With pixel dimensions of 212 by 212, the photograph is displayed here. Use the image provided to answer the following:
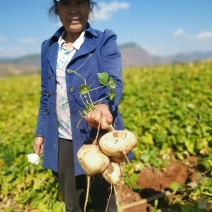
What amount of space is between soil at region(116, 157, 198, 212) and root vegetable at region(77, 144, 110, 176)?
1337 mm

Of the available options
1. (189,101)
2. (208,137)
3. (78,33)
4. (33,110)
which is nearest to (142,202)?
(208,137)

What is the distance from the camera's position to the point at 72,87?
1990 millimetres

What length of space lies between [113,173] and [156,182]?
Answer: 1.78 metres

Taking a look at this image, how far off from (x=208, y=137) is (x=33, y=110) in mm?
4193

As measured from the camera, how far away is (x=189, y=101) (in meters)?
5.62

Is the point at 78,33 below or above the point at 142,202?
above

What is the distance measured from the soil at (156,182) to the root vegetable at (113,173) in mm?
1202

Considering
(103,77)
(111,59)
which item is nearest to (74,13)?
(111,59)

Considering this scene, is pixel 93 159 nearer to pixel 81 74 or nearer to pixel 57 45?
pixel 81 74

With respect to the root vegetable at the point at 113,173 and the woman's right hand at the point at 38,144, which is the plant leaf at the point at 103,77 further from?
the woman's right hand at the point at 38,144

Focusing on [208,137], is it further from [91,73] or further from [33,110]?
[33,110]

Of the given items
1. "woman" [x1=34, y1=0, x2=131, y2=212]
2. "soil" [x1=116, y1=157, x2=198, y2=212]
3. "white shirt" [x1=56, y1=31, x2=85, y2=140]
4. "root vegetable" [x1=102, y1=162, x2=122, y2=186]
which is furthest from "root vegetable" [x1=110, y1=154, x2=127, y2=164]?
"soil" [x1=116, y1=157, x2=198, y2=212]

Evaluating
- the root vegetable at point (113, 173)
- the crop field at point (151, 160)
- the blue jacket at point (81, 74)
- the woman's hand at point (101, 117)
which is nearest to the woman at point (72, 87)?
the blue jacket at point (81, 74)

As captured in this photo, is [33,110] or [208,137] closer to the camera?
[208,137]
